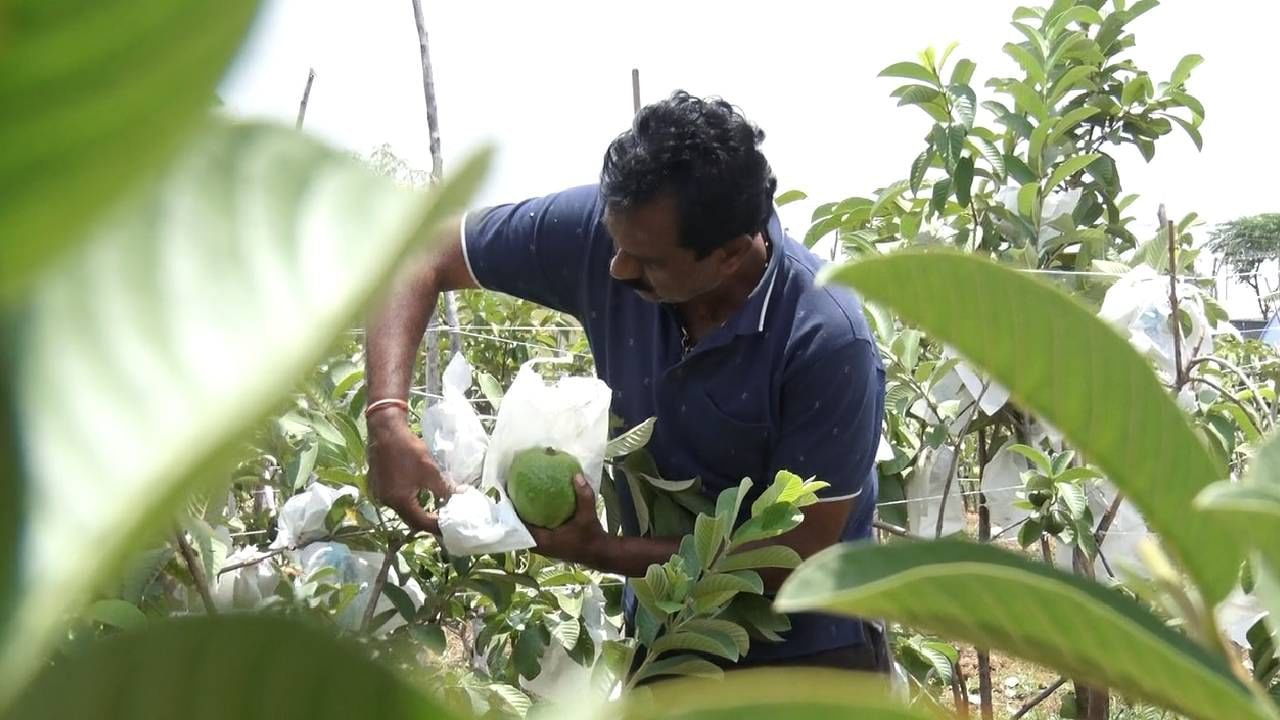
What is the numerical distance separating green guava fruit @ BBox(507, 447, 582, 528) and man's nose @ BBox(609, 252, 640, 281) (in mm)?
347

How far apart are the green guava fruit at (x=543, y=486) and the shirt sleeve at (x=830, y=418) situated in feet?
1.19

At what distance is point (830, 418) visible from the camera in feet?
5.69

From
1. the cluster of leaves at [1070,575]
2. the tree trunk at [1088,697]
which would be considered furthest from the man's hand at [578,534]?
the cluster of leaves at [1070,575]

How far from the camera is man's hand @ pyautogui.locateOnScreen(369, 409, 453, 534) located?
150 cm

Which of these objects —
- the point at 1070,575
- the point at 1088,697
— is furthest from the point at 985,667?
the point at 1070,575

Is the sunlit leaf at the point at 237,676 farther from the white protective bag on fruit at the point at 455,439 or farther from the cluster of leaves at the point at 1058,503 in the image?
the cluster of leaves at the point at 1058,503

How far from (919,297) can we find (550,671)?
5.26 feet

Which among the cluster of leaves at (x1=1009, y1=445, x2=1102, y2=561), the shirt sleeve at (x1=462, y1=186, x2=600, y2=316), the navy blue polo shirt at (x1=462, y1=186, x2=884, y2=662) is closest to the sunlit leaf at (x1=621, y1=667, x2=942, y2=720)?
the navy blue polo shirt at (x1=462, y1=186, x2=884, y2=662)

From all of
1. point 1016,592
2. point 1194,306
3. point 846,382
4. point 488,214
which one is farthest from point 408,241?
point 1194,306

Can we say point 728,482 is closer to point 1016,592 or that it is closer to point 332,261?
point 1016,592

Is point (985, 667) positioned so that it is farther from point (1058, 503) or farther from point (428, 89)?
point (428, 89)

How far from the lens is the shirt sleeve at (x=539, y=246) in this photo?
1957 millimetres

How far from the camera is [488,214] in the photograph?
2.08m

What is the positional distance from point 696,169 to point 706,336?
269 millimetres
